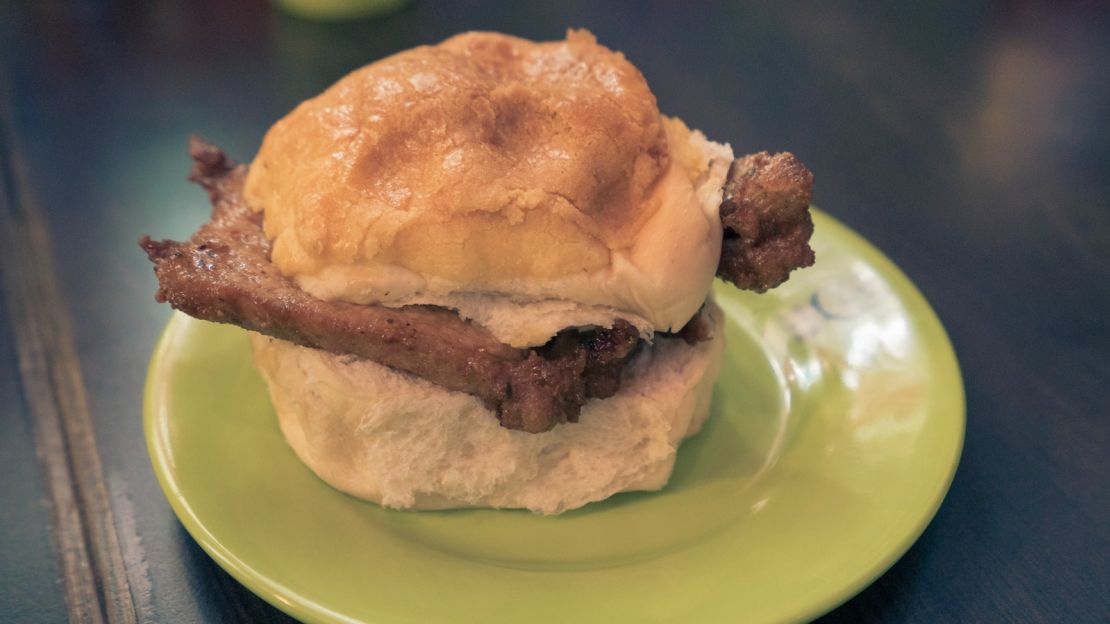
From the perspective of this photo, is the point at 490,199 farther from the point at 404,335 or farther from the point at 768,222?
the point at 768,222

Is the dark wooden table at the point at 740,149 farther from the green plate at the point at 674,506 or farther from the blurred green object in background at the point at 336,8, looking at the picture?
the green plate at the point at 674,506

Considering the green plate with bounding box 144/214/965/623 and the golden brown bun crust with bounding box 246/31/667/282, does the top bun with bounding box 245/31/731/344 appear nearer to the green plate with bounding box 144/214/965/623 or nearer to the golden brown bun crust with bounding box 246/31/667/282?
the golden brown bun crust with bounding box 246/31/667/282

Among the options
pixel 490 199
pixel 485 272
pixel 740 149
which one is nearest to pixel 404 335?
pixel 485 272

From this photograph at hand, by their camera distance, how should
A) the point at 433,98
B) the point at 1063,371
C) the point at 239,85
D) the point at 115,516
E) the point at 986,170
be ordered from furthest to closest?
the point at 239,85
the point at 986,170
the point at 1063,371
the point at 115,516
the point at 433,98

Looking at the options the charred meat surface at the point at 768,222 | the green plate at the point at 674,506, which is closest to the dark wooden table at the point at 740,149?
the green plate at the point at 674,506

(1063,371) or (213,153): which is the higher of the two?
(213,153)

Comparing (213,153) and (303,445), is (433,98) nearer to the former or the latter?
(213,153)

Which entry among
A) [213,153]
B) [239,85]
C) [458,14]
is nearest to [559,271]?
[213,153]
